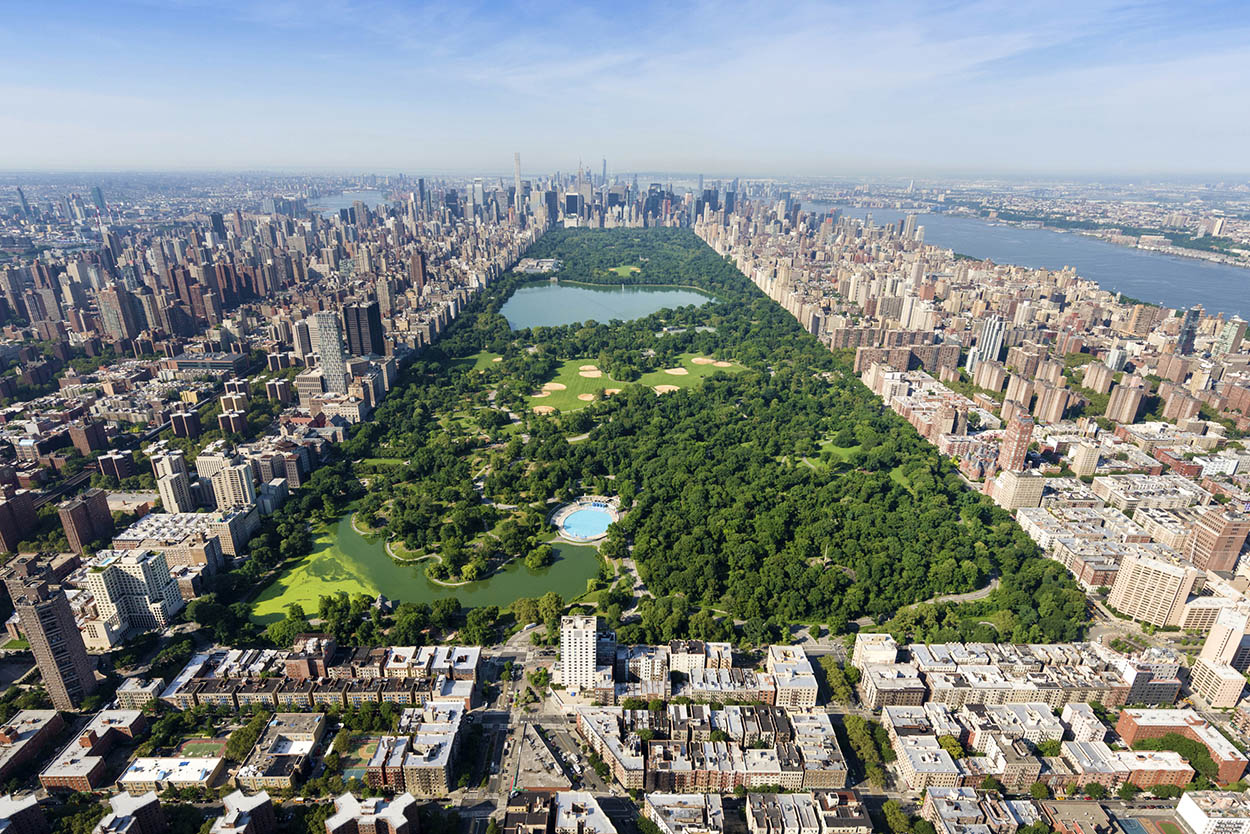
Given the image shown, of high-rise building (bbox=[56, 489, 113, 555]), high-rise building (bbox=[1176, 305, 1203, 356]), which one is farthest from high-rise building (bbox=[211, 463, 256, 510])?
high-rise building (bbox=[1176, 305, 1203, 356])

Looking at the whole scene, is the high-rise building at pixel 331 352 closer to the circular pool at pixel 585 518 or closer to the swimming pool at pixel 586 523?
the circular pool at pixel 585 518

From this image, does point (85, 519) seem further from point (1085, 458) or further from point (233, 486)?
point (1085, 458)

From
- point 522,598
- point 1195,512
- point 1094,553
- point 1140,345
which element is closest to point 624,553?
point 522,598

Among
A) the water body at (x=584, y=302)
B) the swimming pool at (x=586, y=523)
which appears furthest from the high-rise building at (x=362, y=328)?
the swimming pool at (x=586, y=523)

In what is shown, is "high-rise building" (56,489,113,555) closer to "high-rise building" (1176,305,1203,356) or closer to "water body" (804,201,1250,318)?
"high-rise building" (1176,305,1203,356)

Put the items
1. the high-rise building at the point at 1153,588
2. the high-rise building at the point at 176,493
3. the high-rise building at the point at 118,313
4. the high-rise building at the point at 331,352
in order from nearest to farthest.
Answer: the high-rise building at the point at 1153,588 < the high-rise building at the point at 176,493 < the high-rise building at the point at 331,352 < the high-rise building at the point at 118,313

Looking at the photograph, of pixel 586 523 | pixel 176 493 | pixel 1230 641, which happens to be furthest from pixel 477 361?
pixel 1230 641
